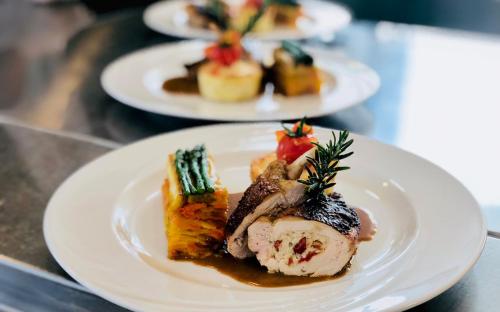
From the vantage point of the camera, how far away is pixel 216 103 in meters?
2.33

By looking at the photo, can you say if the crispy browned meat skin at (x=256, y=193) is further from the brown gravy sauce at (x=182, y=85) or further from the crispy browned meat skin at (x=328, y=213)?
the brown gravy sauce at (x=182, y=85)

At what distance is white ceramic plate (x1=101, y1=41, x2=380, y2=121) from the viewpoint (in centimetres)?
212

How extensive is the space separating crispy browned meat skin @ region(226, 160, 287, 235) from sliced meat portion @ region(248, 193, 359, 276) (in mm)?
40

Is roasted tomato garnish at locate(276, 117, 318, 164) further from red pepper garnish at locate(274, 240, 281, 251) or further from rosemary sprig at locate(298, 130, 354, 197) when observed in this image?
red pepper garnish at locate(274, 240, 281, 251)

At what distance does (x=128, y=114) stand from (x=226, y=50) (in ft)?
1.53

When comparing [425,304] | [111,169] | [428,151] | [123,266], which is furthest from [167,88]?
[425,304]

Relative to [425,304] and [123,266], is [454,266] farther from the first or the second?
[123,266]

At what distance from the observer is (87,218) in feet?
4.87

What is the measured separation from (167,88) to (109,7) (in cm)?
188

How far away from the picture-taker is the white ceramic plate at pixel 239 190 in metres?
1.18

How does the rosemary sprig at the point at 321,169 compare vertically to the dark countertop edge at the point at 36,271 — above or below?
above

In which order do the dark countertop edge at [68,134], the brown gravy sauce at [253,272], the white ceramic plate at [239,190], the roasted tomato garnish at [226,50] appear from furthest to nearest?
the roasted tomato garnish at [226,50] < the dark countertop edge at [68,134] < the brown gravy sauce at [253,272] < the white ceramic plate at [239,190]

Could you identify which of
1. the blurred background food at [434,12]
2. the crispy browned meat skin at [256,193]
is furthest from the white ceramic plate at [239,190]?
the blurred background food at [434,12]

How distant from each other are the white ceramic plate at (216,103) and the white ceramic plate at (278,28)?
0.28 metres
